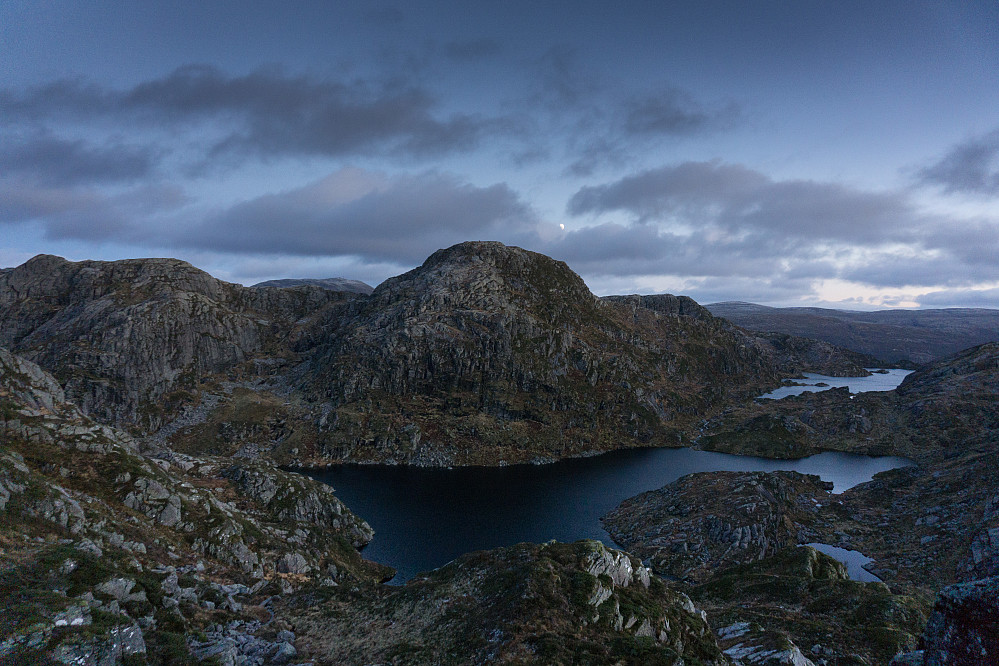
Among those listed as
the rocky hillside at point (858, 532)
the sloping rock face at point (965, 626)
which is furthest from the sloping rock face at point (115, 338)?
the sloping rock face at point (965, 626)

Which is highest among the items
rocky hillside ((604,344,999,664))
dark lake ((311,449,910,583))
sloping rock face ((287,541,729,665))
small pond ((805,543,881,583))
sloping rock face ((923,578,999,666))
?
sloping rock face ((923,578,999,666))

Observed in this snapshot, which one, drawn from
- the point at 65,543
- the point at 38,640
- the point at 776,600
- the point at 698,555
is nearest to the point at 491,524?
the point at 698,555

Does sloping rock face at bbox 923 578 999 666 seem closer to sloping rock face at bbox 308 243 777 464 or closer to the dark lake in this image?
the dark lake

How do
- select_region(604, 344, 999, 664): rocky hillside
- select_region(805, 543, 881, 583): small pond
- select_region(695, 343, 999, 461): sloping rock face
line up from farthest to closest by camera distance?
select_region(695, 343, 999, 461): sloping rock face, select_region(805, 543, 881, 583): small pond, select_region(604, 344, 999, 664): rocky hillside

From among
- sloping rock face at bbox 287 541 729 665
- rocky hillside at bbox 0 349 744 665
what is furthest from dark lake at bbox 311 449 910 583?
sloping rock face at bbox 287 541 729 665

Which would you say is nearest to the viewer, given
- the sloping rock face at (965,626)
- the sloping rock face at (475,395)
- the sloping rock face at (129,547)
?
the sloping rock face at (965,626)

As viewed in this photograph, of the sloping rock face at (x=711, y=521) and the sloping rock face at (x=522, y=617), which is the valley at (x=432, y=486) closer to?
the sloping rock face at (x=522, y=617)
